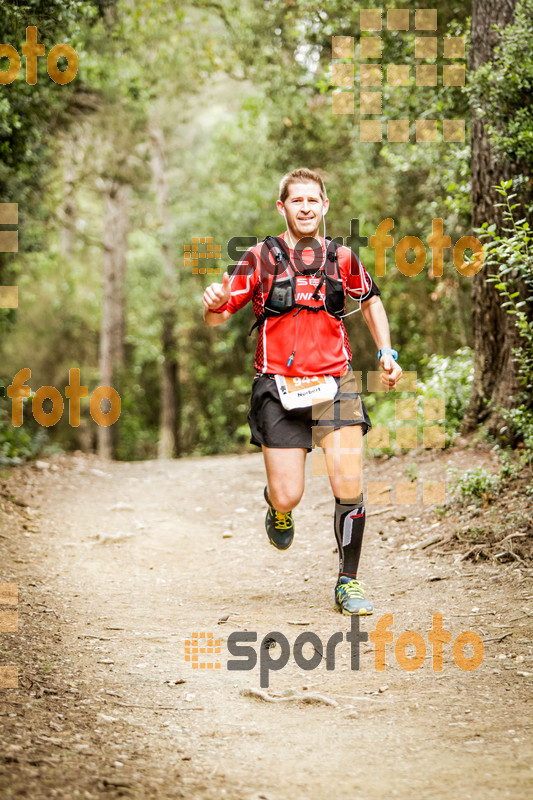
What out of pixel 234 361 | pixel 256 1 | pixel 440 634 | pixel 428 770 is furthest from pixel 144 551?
pixel 234 361

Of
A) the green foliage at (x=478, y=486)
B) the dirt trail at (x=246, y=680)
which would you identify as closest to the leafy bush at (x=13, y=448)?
the dirt trail at (x=246, y=680)

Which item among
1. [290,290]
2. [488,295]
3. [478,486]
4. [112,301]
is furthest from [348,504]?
[112,301]

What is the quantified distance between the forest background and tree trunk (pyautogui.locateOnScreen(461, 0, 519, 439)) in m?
0.02

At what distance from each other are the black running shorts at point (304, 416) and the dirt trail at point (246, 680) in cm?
106

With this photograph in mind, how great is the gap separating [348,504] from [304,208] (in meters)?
1.77

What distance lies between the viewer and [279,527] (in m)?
4.84

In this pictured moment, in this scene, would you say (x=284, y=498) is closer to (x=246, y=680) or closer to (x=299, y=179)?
(x=246, y=680)

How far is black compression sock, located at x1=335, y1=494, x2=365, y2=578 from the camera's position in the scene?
4.62 m

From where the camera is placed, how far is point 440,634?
160 inches

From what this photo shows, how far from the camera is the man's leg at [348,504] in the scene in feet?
14.7

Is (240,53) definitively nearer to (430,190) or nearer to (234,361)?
(430,190)

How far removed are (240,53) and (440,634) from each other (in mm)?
11258

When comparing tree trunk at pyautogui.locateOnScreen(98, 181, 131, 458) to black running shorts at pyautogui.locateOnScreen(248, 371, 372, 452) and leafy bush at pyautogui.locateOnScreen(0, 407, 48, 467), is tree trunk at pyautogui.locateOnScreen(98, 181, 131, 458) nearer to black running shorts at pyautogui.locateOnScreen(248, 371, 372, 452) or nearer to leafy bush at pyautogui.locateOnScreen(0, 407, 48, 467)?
leafy bush at pyautogui.locateOnScreen(0, 407, 48, 467)

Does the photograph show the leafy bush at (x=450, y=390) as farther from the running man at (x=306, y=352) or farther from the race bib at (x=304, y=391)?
the race bib at (x=304, y=391)
